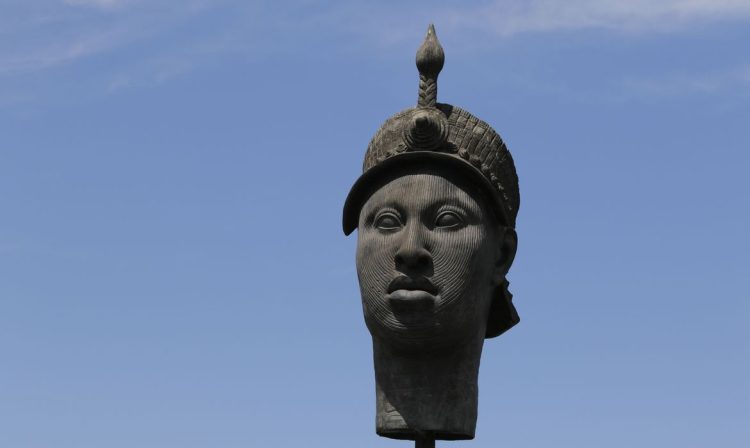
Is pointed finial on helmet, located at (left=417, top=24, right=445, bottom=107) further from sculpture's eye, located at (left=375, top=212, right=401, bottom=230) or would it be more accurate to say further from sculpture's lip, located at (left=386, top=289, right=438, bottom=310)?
sculpture's lip, located at (left=386, top=289, right=438, bottom=310)

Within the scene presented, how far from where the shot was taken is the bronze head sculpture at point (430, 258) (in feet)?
39.7

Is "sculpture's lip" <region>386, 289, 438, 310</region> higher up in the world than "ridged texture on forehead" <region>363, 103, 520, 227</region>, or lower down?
lower down

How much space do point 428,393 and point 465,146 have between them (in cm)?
191

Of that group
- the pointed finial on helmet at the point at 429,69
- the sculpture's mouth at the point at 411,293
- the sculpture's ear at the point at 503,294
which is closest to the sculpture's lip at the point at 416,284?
the sculpture's mouth at the point at 411,293

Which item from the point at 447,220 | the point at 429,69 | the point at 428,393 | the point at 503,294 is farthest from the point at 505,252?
the point at 429,69

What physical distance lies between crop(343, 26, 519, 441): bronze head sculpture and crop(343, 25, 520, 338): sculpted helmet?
0.01 m

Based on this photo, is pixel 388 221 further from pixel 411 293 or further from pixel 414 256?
pixel 411 293

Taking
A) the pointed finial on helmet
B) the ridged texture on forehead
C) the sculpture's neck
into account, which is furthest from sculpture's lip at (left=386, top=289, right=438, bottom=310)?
the pointed finial on helmet

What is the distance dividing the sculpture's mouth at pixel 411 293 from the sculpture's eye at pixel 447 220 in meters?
0.46

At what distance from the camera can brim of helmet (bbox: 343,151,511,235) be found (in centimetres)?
1240

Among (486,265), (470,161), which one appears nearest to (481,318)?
(486,265)

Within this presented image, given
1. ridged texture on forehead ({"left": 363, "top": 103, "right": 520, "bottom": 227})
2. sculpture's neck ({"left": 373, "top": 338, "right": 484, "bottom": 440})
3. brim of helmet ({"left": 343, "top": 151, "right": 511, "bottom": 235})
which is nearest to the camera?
sculpture's neck ({"left": 373, "top": 338, "right": 484, "bottom": 440})

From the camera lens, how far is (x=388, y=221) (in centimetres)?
1234

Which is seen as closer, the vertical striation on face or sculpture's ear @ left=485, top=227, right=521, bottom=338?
the vertical striation on face
